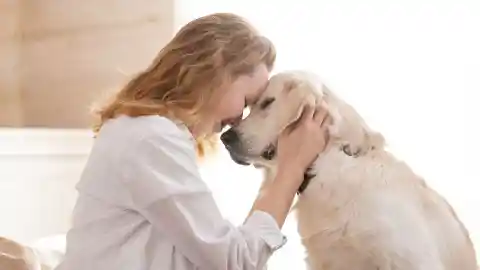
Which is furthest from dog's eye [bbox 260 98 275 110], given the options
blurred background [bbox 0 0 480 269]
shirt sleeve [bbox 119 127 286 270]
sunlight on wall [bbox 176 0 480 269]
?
sunlight on wall [bbox 176 0 480 269]

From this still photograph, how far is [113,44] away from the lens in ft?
6.91

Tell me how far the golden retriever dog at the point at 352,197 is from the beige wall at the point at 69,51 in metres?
0.67

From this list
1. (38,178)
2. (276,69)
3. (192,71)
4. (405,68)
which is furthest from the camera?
(405,68)

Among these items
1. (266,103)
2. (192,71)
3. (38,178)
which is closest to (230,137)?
(266,103)

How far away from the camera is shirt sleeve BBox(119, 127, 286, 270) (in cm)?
115

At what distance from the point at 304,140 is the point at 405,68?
1269 mm

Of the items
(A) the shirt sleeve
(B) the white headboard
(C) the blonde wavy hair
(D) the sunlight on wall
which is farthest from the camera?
(D) the sunlight on wall

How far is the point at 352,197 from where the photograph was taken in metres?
1.32

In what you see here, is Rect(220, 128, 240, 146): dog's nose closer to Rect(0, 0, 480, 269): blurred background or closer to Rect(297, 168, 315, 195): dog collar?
Rect(297, 168, 315, 195): dog collar

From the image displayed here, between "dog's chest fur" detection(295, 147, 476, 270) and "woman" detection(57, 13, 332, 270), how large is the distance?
0.06 metres

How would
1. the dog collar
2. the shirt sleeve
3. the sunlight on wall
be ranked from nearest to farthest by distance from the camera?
1. the shirt sleeve
2. the dog collar
3. the sunlight on wall

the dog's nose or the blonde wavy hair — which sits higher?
the blonde wavy hair

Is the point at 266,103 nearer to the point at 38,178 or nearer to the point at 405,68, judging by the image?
the point at 38,178

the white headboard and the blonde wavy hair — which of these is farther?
the white headboard
